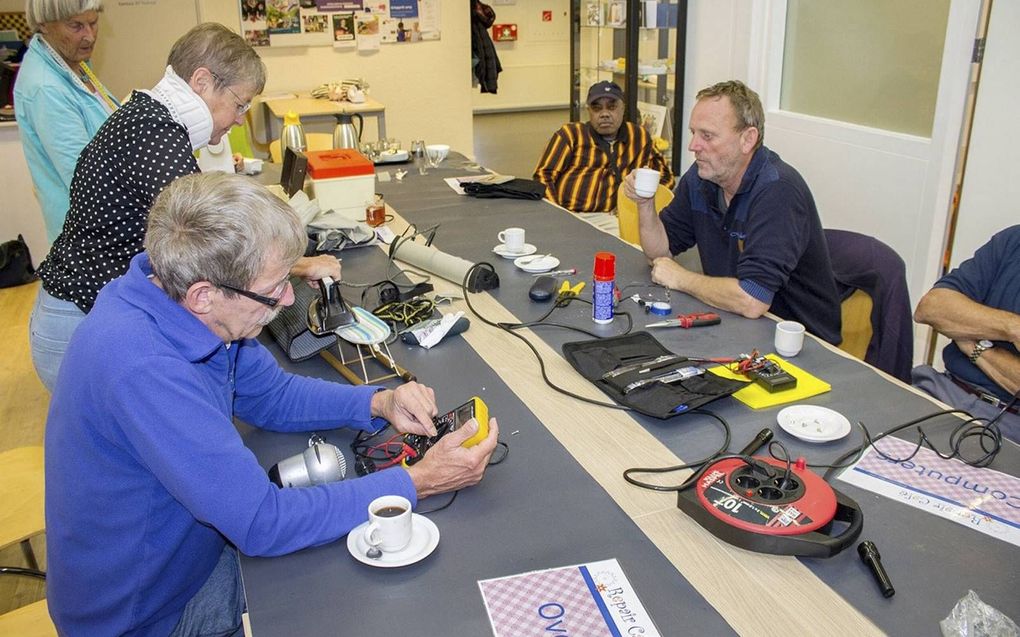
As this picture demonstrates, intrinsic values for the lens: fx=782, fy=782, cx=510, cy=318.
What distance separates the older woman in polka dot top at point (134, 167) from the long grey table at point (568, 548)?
0.68 meters

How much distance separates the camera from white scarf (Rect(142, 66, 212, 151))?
1940 millimetres

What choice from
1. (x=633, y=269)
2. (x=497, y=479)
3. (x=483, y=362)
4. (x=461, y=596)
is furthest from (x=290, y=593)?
(x=633, y=269)

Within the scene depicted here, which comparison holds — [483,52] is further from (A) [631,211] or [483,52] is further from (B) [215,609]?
(B) [215,609]

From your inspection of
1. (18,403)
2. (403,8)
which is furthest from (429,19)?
(18,403)

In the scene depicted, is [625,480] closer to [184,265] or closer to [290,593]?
[290,593]

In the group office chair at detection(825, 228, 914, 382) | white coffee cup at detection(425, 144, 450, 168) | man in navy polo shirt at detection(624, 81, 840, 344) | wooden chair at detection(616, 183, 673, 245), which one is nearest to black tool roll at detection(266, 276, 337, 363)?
man in navy polo shirt at detection(624, 81, 840, 344)

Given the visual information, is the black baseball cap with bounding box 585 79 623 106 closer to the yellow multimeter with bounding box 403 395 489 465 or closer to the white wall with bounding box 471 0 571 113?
the yellow multimeter with bounding box 403 395 489 465

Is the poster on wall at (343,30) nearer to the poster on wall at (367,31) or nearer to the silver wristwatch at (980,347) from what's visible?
the poster on wall at (367,31)

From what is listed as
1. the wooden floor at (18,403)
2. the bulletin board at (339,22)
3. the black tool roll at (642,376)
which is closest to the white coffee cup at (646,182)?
the black tool roll at (642,376)

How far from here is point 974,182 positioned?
2.98m

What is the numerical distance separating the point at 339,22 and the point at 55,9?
4.41 metres

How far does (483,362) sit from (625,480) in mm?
→ 595

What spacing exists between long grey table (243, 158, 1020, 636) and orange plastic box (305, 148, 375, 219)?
140 cm

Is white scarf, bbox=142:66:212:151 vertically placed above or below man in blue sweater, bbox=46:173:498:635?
above
